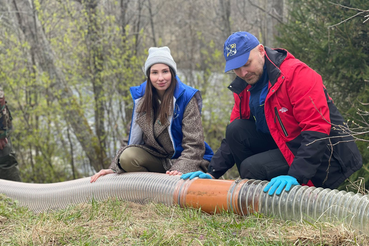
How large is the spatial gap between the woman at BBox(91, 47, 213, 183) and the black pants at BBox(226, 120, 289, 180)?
44 cm

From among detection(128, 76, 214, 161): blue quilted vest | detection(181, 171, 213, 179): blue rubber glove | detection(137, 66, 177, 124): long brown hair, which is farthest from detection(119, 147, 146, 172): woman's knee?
detection(181, 171, 213, 179): blue rubber glove

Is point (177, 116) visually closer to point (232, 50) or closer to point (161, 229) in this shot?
point (232, 50)

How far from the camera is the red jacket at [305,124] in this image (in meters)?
2.77

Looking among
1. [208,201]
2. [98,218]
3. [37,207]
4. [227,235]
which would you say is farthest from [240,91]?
[37,207]

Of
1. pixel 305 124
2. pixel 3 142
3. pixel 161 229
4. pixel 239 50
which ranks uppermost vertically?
pixel 239 50

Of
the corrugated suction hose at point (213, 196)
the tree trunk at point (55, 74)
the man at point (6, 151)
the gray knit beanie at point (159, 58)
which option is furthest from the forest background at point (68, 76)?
the gray knit beanie at point (159, 58)

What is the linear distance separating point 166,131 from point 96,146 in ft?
14.1

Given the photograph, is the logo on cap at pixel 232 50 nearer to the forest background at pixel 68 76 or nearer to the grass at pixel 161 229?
the grass at pixel 161 229

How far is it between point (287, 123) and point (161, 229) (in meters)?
1.29

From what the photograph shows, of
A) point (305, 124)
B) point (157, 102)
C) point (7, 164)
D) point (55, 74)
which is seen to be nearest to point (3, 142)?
point (7, 164)

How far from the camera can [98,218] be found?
300cm

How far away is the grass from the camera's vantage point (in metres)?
Answer: 2.26

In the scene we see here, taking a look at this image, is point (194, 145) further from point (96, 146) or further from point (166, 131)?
point (96, 146)

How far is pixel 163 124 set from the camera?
3914 millimetres
